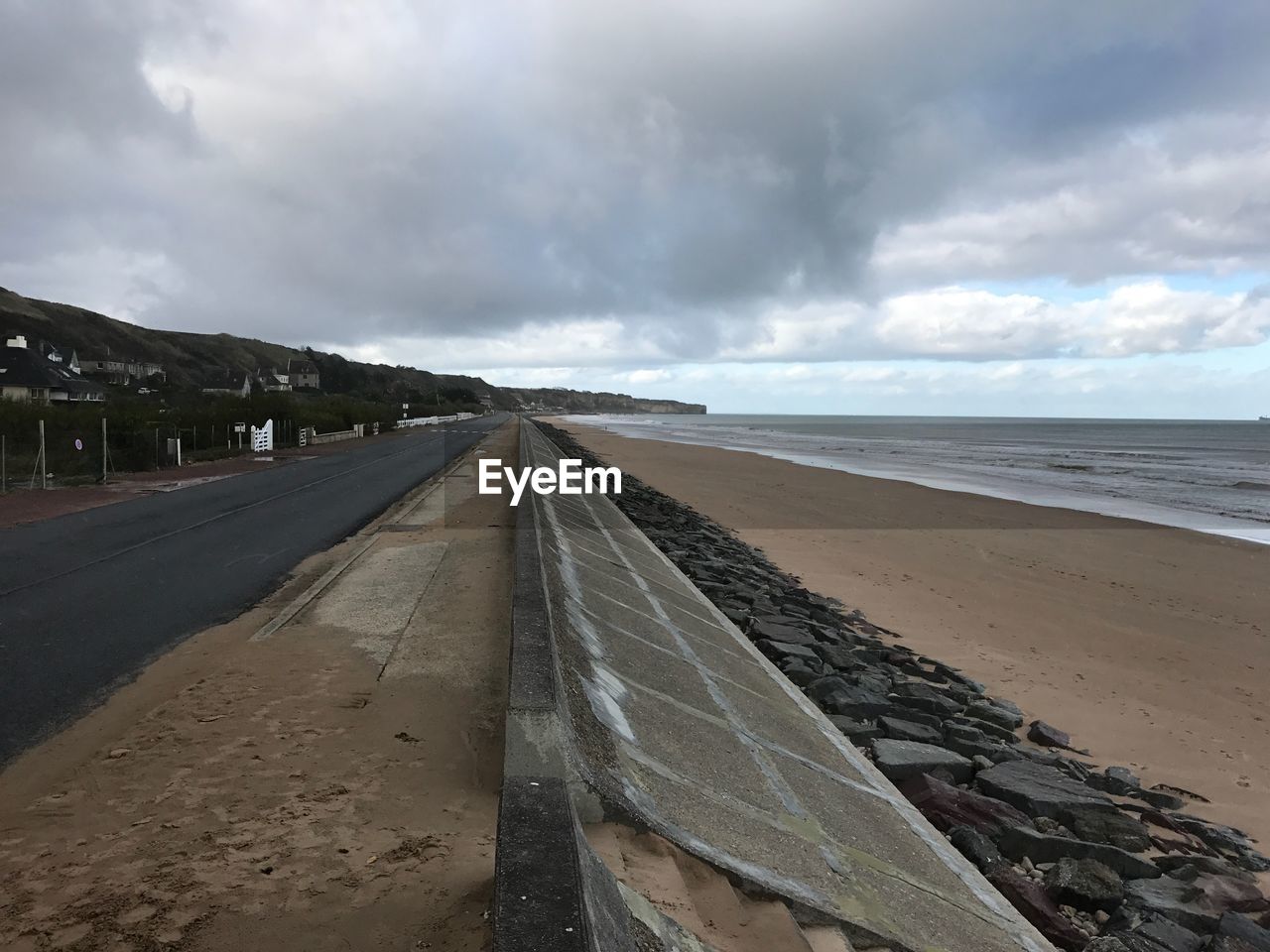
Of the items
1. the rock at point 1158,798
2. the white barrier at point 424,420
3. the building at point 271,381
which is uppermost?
the building at point 271,381

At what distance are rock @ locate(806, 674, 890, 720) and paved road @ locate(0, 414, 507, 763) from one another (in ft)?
18.5

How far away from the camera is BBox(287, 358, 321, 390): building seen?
128m

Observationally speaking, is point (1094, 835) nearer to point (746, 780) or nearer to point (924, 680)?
point (746, 780)

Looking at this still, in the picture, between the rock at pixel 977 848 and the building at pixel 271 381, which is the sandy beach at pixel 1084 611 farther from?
the building at pixel 271 381

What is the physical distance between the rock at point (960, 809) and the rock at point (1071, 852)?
0.44 feet

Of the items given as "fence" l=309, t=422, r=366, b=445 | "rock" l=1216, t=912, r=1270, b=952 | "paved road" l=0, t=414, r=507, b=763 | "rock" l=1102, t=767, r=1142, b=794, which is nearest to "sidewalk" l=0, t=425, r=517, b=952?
"paved road" l=0, t=414, r=507, b=763

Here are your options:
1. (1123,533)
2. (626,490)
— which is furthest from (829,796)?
(626,490)

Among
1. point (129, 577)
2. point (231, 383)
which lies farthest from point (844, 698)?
point (231, 383)

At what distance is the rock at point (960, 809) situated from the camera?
4.98m

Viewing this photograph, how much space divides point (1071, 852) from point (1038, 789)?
2.57ft

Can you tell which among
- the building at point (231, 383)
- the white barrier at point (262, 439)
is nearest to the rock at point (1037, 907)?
the white barrier at point (262, 439)

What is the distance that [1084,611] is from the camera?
1102cm

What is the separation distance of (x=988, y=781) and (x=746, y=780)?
2249mm

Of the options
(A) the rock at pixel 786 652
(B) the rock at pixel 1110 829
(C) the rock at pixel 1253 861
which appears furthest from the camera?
(A) the rock at pixel 786 652
